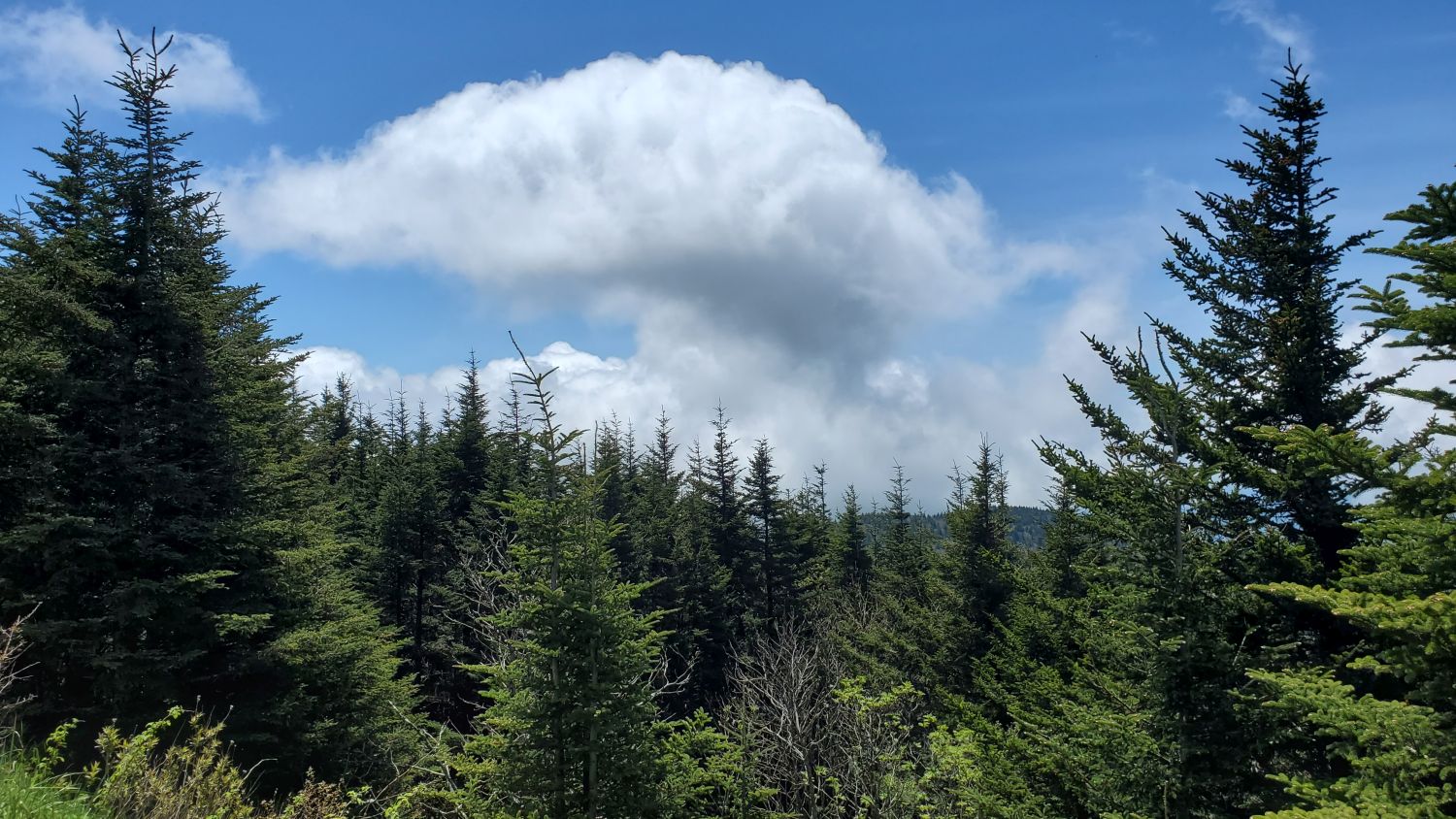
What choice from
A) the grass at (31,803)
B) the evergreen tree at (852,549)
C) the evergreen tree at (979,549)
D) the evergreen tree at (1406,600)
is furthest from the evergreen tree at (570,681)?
the evergreen tree at (852,549)

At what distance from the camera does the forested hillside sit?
5051 millimetres

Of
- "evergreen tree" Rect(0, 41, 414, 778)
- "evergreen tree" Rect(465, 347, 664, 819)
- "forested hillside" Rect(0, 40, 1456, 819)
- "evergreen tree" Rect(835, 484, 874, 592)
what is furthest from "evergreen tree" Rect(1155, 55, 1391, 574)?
"evergreen tree" Rect(835, 484, 874, 592)

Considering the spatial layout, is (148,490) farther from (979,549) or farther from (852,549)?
(852,549)

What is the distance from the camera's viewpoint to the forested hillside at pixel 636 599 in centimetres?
505

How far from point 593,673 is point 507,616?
124 cm

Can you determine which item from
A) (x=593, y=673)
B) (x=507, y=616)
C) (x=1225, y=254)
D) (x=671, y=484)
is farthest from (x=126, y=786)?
(x=671, y=484)

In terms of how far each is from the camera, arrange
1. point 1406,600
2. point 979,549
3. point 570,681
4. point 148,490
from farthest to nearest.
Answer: point 979,549 < point 148,490 < point 570,681 < point 1406,600

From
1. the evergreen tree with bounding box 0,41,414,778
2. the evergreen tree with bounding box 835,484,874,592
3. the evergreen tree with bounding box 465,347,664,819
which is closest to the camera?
the evergreen tree with bounding box 465,347,664,819

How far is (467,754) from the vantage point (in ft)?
30.6

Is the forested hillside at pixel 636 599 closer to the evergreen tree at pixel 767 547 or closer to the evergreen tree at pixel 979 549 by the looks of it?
the evergreen tree at pixel 979 549

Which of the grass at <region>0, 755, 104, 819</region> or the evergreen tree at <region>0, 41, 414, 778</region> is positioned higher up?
the evergreen tree at <region>0, 41, 414, 778</region>

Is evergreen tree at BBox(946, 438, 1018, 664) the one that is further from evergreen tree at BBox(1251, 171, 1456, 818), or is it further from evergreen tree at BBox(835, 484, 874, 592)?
evergreen tree at BBox(835, 484, 874, 592)

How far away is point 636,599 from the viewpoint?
13898 millimetres

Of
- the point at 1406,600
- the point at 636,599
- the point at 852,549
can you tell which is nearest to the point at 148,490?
the point at 636,599
